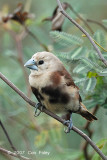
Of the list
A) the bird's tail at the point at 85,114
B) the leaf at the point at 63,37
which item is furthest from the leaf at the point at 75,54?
the bird's tail at the point at 85,114

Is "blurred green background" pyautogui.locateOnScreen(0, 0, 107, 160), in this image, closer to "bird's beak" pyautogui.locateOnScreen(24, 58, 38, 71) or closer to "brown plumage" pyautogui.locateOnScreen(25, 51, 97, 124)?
"brown plumage" pyautogui.locateOnScreen(25, 51, 97, 124)

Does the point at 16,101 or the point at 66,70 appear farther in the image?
the point at 16,101

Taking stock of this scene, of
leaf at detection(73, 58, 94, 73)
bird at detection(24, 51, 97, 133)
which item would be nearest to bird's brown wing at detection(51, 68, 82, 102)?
bird at detection(24, 51, 97, 133)

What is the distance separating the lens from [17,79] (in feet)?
13.5

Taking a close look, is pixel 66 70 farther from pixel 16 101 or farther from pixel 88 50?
pixel 16 101

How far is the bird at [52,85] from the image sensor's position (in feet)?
9.04

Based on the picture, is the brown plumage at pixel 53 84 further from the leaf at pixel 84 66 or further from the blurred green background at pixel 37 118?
the leaf at pixel 84 66

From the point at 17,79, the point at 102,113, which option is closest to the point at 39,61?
the point at 102,113

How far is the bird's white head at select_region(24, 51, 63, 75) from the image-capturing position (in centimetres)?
284

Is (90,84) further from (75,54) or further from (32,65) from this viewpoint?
(32,65)

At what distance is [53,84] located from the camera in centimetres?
275

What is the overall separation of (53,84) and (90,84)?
337 millimetres

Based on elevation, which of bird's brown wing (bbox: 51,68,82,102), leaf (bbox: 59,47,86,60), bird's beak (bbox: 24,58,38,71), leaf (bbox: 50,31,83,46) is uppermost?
leaf (bbox: 50,31,83,46)

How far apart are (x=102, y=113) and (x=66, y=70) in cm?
73
